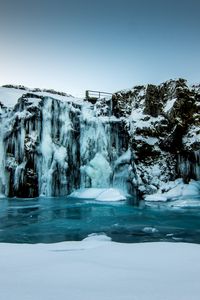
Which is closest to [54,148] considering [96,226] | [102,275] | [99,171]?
[99,171]

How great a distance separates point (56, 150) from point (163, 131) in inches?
346

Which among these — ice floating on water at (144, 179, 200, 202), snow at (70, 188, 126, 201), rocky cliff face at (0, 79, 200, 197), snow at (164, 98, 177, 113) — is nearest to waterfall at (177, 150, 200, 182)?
rocky cliff face at (0, 79, 200, 197)

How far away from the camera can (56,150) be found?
72.2ft

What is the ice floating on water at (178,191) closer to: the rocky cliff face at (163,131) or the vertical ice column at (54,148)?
the rocky cliff face at (163,131)

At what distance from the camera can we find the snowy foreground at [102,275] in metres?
2.15

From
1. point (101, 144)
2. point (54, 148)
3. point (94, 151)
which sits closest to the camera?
point (54, 148)

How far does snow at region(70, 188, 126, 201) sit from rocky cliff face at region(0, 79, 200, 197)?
3.23ft

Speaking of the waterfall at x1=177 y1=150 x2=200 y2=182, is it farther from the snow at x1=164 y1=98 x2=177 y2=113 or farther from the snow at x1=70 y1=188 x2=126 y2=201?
the snow at x1=70 y1=188 x2=126 y2=201

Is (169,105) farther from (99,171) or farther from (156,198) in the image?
(156,198)

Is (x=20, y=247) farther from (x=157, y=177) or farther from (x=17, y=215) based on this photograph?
(x=157, y=177)

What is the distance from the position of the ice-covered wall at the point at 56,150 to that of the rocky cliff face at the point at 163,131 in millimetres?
1260

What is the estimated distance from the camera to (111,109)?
2439 centimetres

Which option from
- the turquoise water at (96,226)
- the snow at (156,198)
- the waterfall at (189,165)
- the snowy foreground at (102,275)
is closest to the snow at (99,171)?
the snow at (156,198)

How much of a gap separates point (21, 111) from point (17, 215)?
12397mm
